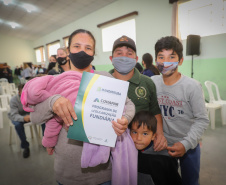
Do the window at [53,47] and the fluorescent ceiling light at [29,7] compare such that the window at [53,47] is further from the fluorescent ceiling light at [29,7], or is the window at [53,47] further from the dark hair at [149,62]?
the dark hair at [149,62]

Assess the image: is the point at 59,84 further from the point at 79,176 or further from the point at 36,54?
the point at 36,54

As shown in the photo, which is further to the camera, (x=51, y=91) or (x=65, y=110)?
(x=51, y=91)

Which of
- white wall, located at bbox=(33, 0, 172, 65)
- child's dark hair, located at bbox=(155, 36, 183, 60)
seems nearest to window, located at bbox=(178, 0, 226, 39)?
white wall, located at bbox=(33, 0, 172, 65)

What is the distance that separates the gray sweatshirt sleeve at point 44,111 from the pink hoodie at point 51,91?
3 centimetres

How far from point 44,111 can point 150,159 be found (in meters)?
0.76

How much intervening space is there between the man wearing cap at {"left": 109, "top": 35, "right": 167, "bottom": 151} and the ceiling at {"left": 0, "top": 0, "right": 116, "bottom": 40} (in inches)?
221

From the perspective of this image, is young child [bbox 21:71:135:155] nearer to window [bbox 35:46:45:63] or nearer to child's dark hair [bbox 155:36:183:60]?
child's dark hair [bbox 155:36:183:60]

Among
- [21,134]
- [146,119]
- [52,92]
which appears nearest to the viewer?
[52,92]

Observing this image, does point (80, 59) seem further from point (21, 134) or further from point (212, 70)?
point (212, 70)

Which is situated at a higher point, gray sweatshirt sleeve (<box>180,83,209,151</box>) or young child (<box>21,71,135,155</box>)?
young child (<box>21,71,135,155</box>)

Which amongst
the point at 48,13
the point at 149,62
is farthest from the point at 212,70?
the point at 48,13

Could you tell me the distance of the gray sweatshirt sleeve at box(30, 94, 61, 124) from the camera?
0.71 metres

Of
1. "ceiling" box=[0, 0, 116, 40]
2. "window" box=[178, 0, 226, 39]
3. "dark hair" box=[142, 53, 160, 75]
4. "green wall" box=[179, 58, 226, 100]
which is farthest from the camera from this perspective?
"ceiling" box=[0, 0, 116, 40]

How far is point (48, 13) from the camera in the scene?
7387 mm
